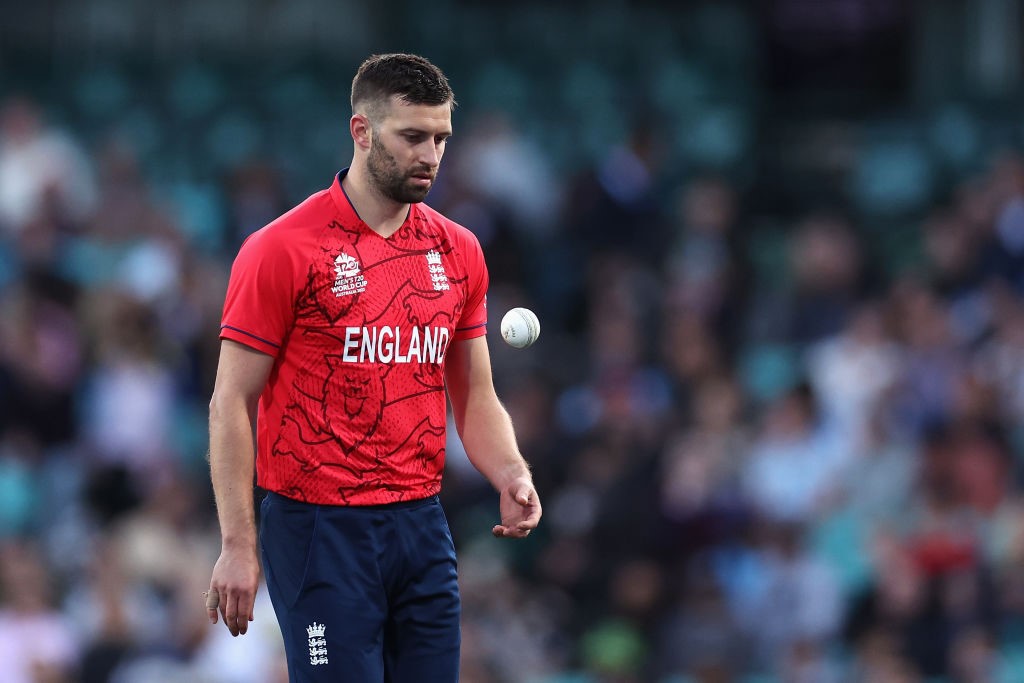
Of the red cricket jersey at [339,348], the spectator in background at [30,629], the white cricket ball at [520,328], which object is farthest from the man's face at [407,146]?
the spectator in background at [30,629]

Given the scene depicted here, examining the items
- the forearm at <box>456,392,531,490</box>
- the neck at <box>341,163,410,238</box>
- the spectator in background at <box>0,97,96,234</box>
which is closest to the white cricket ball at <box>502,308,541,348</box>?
the forearm at <box>456,392,531,490</box>

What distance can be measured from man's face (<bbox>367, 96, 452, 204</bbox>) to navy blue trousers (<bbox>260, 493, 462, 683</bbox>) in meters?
0.97

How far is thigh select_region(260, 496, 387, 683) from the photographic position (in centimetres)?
452

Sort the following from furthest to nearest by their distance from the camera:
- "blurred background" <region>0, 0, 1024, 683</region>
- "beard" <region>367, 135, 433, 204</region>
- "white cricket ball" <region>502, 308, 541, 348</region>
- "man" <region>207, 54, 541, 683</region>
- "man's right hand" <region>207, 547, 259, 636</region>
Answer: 1. "blurred background" <region>0, 0, 1024, 683</region>
2. "white cricket ball" <region>502, 308, 541, 348</region>
3. "beard" <region>367, 135, 433, 204</region>
4. "man" <region>207, 54, 541, 683</region>
5. "man's right hand" <region>207, 547, 259, 636</region>

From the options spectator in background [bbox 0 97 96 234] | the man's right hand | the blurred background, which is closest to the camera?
the man's right hand

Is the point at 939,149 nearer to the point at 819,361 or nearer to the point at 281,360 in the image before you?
the point at 819,361

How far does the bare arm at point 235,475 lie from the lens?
438cm

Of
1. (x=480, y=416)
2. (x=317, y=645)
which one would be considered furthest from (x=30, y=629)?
(x=317, y=645)

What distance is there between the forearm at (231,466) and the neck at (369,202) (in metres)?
0.69

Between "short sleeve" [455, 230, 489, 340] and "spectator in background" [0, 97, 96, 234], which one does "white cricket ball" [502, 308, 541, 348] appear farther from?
"spectator in background" [0, 97, 96, 234]

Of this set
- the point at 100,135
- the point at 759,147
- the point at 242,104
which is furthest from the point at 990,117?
the point at 100,135

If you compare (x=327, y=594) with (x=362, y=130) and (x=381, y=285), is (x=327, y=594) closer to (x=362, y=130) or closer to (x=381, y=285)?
(x=381, y=285)

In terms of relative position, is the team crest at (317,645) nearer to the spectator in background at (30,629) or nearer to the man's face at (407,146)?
the man's face at (407,146)

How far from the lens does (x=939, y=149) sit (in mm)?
13672
